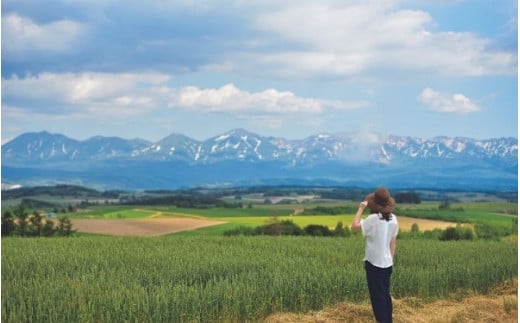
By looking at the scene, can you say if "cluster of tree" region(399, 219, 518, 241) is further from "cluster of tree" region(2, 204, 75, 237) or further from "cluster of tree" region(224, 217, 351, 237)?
"cluster of tree" region(2, 204, 75, 237)

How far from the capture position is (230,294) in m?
10.7

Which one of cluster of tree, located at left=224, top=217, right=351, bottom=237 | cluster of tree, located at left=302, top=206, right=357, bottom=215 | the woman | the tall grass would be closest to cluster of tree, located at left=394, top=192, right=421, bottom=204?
cluster of tree, located at left=302, top=206, right=357, bottom=215

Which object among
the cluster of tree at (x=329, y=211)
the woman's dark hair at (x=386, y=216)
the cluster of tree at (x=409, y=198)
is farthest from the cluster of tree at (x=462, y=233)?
the cluster of tree at (x=409, y=198)

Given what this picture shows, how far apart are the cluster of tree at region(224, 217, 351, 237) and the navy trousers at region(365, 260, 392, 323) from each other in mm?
36482

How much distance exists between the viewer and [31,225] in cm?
4519

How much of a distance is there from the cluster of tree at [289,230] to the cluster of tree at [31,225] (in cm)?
1193

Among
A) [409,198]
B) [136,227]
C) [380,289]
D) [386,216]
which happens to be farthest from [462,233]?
[409,198]

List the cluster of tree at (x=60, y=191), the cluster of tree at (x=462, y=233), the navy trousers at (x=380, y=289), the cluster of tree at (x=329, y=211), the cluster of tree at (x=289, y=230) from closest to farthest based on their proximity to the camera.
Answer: the navy trousers at (x=380, y=289) → the cluster of tree at (x=462, y=233) → the cluster of tree at (x=289, y=230) → the cluster of tree at (x=329, y=211) → the cluster of tree at (x=60, y=191)

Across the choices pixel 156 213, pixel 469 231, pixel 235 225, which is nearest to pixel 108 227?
pixel 235 225

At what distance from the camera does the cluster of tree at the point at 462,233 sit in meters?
46.8

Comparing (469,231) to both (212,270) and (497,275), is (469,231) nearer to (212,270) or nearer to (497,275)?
(497,275)

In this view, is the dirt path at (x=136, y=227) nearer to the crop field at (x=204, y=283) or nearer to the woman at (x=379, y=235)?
the crop field at (x=204, y=283)

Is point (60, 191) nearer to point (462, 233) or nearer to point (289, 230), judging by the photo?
point (289, 230)

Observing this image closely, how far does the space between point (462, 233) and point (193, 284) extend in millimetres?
37563
